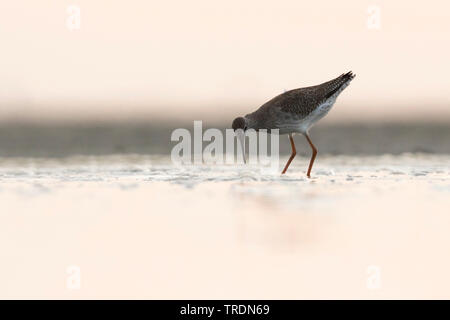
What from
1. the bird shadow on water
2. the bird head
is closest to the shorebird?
the bird head

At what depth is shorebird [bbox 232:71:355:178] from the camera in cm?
1489

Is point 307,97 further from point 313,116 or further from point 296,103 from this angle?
point 313,116

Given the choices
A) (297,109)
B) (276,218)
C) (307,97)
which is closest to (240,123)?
(297,109)

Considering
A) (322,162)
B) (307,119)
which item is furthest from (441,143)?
(307,119)

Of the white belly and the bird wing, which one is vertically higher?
the bird wing

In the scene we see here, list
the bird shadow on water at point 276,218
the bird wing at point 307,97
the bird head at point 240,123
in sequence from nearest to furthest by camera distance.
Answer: the bird shadow on water at point 276,218 → the bird wing at point 307,97 → the bird head at point 240,123

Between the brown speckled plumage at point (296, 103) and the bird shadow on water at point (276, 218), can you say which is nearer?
the bird shadow on water at point (276, 218)

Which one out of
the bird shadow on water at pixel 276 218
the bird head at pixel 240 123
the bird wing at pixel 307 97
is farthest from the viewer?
the bird head at pixel 240 123

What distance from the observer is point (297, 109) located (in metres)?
14.9

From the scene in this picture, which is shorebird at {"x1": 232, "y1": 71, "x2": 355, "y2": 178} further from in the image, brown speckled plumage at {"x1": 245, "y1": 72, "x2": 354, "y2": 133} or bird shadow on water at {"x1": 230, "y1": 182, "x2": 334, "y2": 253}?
bird shadow on water at {"x1": 230, "y1": 182, "x2": 334, "y2": 253}

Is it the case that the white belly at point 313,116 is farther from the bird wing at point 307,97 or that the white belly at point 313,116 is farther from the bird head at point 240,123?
the bird head at point 240,123

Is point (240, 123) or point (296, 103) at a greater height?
point (296, 103)

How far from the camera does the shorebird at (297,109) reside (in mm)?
14891

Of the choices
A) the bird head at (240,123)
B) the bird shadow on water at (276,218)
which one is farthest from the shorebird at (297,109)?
the bird shadow on water at (276,218)
